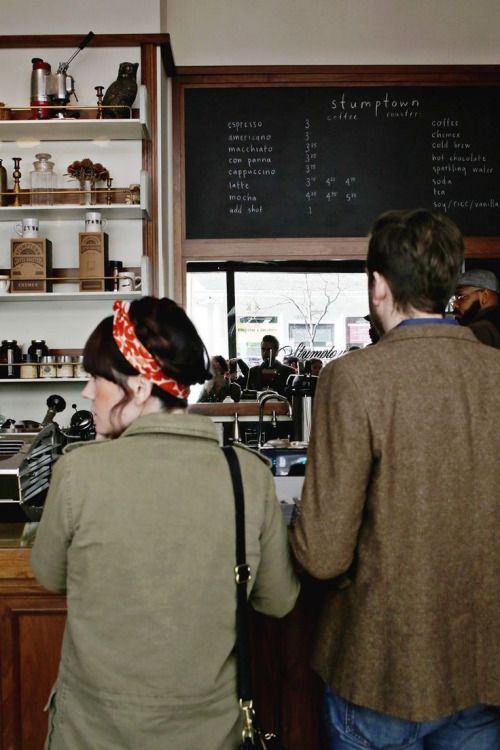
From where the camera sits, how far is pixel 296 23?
3.75 metres

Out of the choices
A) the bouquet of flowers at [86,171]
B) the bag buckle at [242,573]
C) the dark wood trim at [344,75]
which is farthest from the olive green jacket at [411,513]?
the dark wood trim at [344,75]

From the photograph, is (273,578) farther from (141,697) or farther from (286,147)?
(286,147)

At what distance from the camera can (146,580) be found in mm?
1094

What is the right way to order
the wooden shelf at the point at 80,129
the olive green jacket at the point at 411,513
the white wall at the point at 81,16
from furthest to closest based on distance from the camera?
the white wall at the point at 81,16 < the wooden shelf at the point at 80,129 < the olive green jacket at the point at 411,513

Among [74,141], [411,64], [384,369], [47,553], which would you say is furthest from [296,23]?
[47,553]

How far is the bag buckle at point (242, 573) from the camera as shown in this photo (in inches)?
44.9

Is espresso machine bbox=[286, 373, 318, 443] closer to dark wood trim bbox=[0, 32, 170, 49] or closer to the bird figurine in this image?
the bird figurine

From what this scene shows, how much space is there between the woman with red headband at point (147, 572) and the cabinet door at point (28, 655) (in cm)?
62

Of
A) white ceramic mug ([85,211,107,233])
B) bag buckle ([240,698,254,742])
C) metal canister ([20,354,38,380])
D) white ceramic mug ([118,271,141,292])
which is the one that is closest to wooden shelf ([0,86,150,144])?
white ceramic mug ([85,211,107,233])

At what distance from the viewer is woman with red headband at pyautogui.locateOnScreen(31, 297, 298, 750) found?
109cm

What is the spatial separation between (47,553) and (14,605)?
722 millimetres

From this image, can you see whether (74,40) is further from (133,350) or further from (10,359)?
(133,350)

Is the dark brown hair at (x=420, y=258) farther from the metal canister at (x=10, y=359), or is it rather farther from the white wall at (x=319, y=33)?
the white wall at (x=319, y=33)

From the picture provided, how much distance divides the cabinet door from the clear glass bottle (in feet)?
7.20
